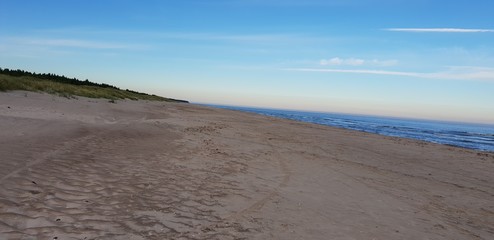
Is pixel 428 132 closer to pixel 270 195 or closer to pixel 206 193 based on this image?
pixel 270 195

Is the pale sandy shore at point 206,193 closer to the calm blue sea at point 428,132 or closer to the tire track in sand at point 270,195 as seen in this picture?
the tire track in sand at point 270,195

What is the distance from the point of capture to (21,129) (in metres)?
11.3

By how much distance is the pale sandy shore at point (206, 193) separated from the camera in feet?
17.2

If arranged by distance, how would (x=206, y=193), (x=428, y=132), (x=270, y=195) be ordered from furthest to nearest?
(x=428, y=132), (x=270, y=195), (x=206, y=193)

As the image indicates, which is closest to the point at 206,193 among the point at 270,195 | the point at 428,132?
the point at 270,195

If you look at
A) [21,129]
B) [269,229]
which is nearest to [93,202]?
[269,229]

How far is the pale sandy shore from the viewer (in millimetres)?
5246

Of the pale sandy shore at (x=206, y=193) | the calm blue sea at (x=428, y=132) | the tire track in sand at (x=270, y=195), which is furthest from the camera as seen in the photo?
the calm blue sea at (x=428, y=132)

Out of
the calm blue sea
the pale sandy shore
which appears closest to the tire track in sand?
the pale sandy shore

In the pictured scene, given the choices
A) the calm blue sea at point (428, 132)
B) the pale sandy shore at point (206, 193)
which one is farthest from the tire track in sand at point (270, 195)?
the calm blue sea at point (428, 132)

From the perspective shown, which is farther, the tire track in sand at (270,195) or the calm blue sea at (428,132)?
the calm blue sea at (428,132)

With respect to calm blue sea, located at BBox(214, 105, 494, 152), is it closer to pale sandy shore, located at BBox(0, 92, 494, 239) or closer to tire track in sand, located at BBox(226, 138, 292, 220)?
pale sandy shore, located at BBox(0, 92, 494, 239)

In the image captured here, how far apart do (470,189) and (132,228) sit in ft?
34.1

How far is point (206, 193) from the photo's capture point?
7.18 metres
